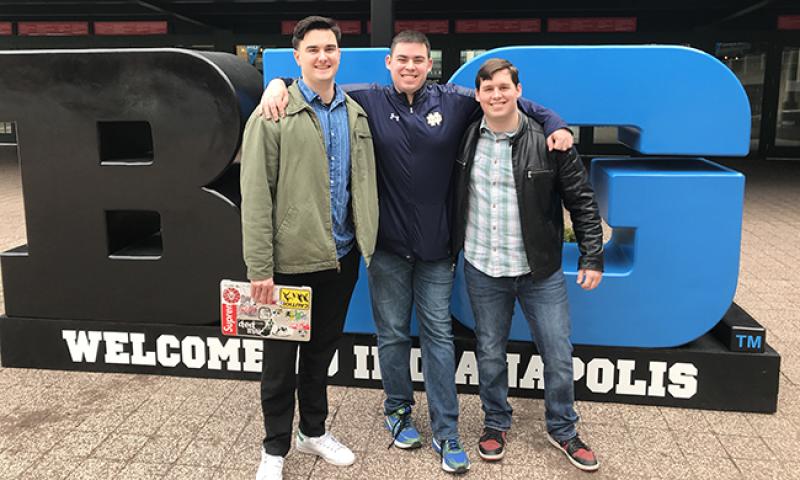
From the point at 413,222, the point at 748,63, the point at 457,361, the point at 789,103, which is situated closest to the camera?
the point at 413,222

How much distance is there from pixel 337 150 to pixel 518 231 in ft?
2.74

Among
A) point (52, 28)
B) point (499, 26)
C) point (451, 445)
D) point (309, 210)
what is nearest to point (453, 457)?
point (451, 445)

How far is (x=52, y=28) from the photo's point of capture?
52.4ft

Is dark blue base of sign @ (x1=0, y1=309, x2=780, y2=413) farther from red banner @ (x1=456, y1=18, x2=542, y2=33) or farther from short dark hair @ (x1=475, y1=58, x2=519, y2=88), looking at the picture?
red banner @ (x1=456, y1=18, x2=542, y2=33)

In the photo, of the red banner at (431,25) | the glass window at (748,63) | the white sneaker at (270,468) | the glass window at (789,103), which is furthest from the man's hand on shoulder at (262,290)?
the glass window at (789,103)

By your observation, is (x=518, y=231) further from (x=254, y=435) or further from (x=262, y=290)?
(x=254, y=435)

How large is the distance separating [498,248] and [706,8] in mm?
12320

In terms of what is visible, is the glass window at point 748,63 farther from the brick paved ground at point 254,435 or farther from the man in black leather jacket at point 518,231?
the man in black leather jacket at point 518,231

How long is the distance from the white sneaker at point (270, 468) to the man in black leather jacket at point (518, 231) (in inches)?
35.9

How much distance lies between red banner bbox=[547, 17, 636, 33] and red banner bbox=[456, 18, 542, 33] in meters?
0.33

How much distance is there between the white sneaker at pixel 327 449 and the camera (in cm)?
310

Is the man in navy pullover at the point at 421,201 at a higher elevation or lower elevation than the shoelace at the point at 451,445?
higher

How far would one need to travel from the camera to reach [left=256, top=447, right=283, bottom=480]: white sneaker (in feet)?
9.52

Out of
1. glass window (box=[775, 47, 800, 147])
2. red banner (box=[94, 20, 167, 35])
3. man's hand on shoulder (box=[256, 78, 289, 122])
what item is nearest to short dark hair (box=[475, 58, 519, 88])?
man's hand on shoulder (box=[256, 78, 289, 122])
